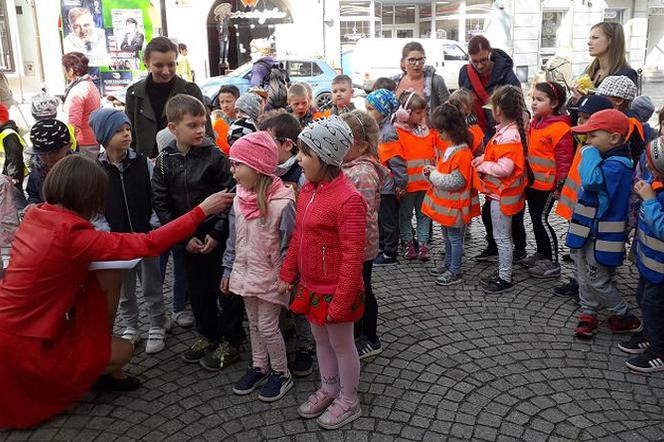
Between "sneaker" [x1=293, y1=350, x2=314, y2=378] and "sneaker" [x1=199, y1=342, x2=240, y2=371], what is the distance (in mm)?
432

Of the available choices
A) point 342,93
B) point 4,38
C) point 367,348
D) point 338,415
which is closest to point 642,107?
point 342,93

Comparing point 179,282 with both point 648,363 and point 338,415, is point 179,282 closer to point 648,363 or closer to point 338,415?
point 338,415

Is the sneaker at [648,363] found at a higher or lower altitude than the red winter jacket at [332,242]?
lower

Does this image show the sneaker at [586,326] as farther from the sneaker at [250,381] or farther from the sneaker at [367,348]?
the sneaker at [250,381]

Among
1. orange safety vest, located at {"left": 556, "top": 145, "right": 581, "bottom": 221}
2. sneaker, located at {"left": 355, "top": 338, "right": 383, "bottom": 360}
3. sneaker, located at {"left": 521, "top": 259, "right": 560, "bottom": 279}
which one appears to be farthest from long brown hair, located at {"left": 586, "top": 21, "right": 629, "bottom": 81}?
sneaker, located at {"left": 355, "top": 338, "right": 383, "bottom": 360}

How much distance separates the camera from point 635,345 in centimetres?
377

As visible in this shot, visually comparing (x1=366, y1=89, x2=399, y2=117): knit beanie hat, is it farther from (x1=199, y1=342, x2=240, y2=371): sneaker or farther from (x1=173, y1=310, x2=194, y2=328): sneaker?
(x1=199, y1=342, x2=240, y2=371): sneaker

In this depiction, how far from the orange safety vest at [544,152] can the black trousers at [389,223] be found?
4.30 ft

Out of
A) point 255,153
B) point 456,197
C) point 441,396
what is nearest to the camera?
point 255,153

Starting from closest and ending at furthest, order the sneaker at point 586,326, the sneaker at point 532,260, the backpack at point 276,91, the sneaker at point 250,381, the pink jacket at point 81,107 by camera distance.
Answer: the sneaker at point 250,381 < the sneaker at point 586,326 < the sneaker at point 532,260 < the backpack at point 276,91 < the pink jacket at point 81,107

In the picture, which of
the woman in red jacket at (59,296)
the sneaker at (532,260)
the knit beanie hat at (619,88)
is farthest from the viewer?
the sneaker at (532,260)

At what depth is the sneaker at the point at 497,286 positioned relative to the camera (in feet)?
15.8

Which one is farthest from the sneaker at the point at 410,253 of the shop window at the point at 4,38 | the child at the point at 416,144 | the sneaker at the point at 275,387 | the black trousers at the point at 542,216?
the shop window at the point at 4,38

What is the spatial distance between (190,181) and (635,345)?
3.12 metres
